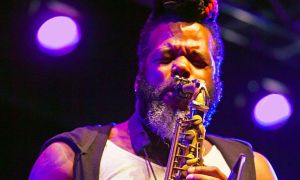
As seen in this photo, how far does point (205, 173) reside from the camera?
273 cm

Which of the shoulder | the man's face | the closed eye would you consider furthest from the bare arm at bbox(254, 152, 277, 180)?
the shoulder

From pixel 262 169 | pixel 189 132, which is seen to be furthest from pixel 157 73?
pixel 262 169

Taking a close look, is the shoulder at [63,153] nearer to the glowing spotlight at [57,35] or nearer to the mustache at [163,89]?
the mustache at [163,89]

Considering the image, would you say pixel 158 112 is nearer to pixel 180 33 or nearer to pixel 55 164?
pixel 180 33

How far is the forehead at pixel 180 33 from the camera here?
3514 millimetres

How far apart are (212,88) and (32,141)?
267cm

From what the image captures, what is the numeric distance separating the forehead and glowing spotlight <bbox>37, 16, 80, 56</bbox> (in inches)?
81.0

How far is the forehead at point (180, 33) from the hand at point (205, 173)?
995mm

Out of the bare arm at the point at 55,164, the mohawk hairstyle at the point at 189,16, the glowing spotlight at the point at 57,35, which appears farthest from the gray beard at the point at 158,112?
the glowing spotlight at the point at 57,35

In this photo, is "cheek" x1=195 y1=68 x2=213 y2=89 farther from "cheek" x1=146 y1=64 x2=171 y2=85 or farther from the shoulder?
the shoulder

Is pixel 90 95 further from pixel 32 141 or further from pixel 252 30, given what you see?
pixel 252 30

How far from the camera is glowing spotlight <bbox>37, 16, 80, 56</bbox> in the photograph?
18.0 ft

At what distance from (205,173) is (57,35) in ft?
10.4

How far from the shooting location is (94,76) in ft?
19.6
